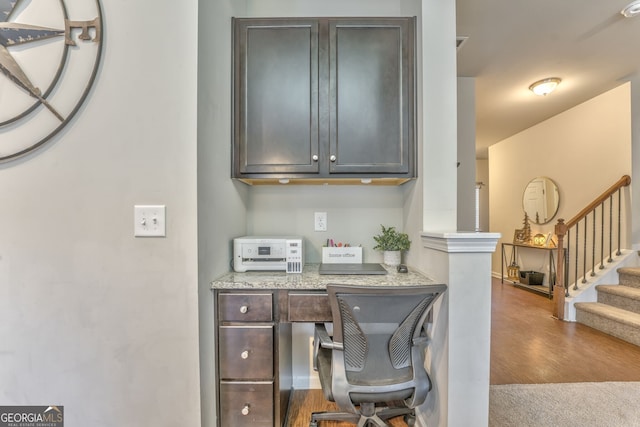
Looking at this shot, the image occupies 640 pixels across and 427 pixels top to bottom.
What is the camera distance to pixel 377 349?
1.18m

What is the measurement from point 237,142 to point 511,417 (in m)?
2.40

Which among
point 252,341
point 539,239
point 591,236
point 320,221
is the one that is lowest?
point 252,341

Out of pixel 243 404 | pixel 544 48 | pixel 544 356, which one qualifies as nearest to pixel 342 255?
pixel 243 404

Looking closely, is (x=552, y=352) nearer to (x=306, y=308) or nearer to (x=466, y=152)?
(x=466, y=152)

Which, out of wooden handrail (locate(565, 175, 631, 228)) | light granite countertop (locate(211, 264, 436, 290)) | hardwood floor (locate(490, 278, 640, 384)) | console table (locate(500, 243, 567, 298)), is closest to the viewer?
light granite countertop (locate(211, 264, 436, 290))

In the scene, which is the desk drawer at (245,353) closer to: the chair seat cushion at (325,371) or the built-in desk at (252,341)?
the built-in desk at (252,341)

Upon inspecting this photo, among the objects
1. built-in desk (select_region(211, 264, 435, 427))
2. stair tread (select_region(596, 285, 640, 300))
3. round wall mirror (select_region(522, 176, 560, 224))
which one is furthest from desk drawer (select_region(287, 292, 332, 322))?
round wall mirror (select_region(522, 176, 560, 224))

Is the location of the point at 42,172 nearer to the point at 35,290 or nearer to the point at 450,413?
the point at 35,290

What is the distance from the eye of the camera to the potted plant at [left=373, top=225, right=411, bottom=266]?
5.73 ft

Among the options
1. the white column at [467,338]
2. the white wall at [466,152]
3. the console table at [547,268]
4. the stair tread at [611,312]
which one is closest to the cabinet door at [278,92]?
the white column at [467,338]

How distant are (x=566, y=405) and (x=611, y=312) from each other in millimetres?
1826

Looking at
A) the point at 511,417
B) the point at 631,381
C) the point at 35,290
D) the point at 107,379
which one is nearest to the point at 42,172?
the point at 35,290

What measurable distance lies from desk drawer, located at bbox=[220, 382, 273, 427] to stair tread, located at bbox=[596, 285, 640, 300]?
386 cm

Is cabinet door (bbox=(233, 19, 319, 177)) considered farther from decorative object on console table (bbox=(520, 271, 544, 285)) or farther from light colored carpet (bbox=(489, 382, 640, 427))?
decorative object on console table (bbox=(520, 271, 544, 285))
